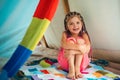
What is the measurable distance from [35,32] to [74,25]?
33cm

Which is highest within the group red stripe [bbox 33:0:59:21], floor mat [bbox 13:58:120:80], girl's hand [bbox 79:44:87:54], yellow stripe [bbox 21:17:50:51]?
red stripe [bbox 33:0:59:21]

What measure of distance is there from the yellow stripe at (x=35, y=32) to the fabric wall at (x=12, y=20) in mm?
202

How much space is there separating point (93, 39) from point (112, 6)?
36cm

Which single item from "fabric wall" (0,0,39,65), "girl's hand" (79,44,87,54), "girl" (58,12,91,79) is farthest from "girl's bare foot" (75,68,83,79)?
"fabric wall" (0,0,39,65)

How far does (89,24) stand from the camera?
1651mm

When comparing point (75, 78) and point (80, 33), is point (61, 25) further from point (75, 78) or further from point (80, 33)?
point (75, 78)

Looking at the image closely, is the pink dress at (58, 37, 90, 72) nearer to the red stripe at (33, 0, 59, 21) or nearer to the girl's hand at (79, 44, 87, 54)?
the girl's hand at (79, 44, 87, 54)

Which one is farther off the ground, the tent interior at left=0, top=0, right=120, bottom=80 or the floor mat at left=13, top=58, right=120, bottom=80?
the tent interior at left=0, top=0, right=120, bottom=80

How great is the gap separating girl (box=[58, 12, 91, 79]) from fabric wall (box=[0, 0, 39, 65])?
0.27m

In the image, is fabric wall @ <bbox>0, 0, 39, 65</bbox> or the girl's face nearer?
fabric wall @ <bbox>0, 0, 39, 65</bbox>

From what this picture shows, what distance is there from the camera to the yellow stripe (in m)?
1.19

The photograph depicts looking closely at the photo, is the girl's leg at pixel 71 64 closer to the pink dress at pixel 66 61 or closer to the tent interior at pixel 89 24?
the pink dress at pixel 66 61

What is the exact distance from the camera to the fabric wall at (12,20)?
4.28 feet

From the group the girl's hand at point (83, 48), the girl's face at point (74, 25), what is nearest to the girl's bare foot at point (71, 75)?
the girl's hand at point (83, 48)
